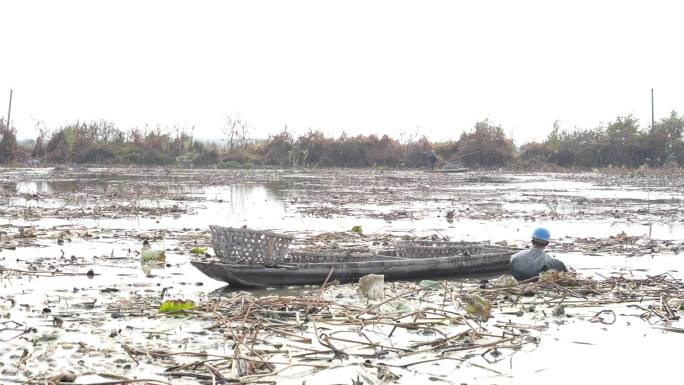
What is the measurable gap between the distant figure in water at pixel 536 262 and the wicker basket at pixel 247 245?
285 centimetres

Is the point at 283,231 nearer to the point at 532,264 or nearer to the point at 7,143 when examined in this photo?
the point at 532,264

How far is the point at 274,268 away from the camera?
921cm

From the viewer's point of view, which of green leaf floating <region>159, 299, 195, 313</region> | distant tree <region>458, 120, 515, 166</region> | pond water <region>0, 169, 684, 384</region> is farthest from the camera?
distant tree <region>458, 120, 515, 166</region>

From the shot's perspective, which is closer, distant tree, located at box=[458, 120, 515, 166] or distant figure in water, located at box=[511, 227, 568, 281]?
distant figure in water, located at box=[511, 227, 568, 281]

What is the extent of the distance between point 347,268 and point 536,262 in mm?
2304

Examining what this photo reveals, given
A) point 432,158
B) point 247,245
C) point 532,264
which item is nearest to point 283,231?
point 247,245

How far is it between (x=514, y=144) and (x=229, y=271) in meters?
45.1

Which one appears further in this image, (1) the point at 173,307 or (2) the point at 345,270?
(2) the point at 345,270

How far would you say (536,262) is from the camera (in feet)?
31.7

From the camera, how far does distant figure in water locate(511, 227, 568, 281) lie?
961cm

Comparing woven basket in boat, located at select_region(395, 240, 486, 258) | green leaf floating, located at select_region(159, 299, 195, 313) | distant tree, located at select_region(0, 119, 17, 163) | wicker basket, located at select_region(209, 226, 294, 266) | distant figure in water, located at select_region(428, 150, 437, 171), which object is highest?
distant tree, located at select_region(0, 119, 17, 163)

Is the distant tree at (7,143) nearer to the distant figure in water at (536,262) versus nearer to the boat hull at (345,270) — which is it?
the boat hull at (345,270)

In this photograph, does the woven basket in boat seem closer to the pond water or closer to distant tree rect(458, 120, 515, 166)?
the pond water

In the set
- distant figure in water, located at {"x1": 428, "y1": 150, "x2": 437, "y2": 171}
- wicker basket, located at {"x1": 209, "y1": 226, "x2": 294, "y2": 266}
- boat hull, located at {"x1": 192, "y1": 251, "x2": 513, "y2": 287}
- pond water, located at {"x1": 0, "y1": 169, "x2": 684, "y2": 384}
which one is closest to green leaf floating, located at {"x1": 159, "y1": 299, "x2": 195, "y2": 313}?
pond water, located at {"x1": 0, "y1": 169, "x2": 684, "y2": 384}
